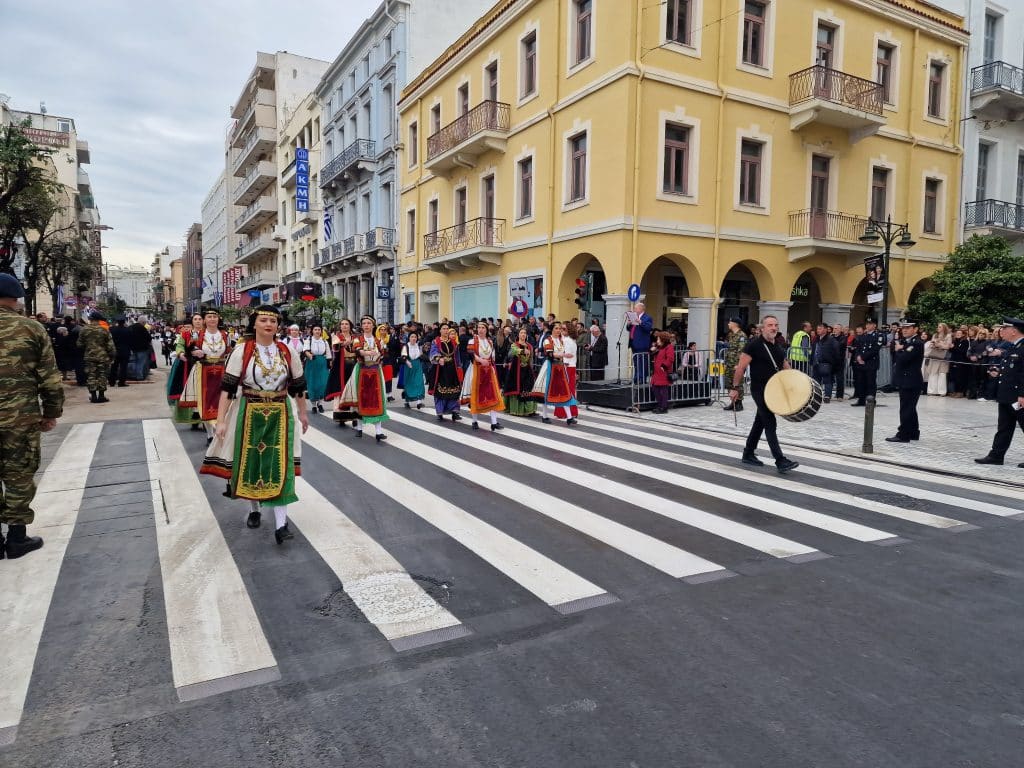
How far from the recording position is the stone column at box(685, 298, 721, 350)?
1938 cm

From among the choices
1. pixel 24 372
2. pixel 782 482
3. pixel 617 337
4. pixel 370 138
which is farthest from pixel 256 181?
pixel 782 482

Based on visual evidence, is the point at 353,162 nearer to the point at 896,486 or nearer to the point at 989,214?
the point at 989,214

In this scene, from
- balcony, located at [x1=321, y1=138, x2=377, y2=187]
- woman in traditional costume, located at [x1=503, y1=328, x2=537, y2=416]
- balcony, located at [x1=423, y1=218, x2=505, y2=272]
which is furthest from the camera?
balcony, located at [x1=321, y1=138, x2=377, y2=187]

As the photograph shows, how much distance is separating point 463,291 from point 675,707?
941 inches

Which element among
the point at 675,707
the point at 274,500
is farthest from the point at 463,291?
the point at 675,707

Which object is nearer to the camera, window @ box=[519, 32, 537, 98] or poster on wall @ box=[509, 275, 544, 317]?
poster on wall @ box=[509, 275, 544, 317]

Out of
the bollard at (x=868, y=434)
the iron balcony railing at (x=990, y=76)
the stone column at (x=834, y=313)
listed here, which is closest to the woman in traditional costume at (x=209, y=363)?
the bollard at (x=868, y=434)

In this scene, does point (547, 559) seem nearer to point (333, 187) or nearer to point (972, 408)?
point (972, 408)

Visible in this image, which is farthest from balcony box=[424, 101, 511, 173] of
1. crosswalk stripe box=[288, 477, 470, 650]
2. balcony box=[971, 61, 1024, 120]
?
crosswalk stripe box=[288, 477, 470, 650]

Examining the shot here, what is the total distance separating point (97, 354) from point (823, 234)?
20121mm

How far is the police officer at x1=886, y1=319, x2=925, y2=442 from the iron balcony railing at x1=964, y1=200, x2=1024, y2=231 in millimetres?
18268

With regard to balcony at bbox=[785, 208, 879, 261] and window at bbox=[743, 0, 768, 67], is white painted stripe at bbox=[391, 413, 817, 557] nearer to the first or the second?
balcony at bbox=[785, 208, 879, 261]

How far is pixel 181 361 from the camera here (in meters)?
11.1

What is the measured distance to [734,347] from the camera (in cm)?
1332
